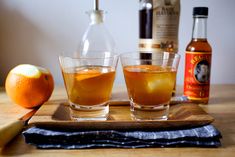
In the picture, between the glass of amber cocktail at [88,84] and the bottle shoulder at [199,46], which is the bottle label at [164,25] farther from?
the glass of amber cocktail at [88,84]

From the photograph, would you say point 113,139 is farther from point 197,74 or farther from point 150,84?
point 197,74

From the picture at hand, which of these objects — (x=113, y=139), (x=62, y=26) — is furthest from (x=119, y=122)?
(x=62, y=26)

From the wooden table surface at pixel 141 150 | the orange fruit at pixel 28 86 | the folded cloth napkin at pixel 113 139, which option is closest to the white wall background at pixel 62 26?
the orange fruit at pixel 28 86

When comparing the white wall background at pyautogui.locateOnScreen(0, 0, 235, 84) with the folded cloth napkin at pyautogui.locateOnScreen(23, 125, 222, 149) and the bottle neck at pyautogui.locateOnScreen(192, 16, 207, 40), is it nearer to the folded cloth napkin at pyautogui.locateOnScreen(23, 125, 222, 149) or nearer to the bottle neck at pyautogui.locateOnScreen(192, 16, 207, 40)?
the bottle neck at pyautogui.locateOnScreen(192, 16, 207, 40)

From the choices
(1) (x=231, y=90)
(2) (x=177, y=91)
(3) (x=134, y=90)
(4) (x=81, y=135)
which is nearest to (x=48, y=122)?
(4) (x=81, y=135)

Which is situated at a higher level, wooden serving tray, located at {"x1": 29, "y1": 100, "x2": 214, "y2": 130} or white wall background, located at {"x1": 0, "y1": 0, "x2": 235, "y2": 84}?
white wall background, located at {"x1": 0, "y1": 0, "x2": 235, "y2": 84}

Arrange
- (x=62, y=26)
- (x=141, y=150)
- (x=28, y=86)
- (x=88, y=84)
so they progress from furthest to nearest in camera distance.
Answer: (x=62, y=26), (x=28, y=86), (x=88, y=84), (x=141, y=150)

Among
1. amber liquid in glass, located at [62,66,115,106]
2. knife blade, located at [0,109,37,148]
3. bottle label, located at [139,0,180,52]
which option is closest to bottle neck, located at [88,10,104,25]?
bottle label, located at [139,0,180,52]
